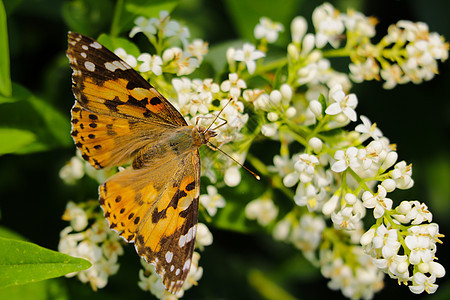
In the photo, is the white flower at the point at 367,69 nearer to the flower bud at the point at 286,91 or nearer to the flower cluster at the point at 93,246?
the flower bud at the point at 286,91

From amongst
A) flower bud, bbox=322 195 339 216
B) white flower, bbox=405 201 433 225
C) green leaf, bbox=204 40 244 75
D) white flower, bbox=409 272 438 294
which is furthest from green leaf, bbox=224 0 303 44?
→ white flower, bbox=409 272 438 294

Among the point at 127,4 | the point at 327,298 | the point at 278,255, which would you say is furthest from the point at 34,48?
the point at 327,298

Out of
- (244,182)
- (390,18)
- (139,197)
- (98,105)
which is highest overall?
(390,18)

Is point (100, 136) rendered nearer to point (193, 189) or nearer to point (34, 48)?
point (193, 189)

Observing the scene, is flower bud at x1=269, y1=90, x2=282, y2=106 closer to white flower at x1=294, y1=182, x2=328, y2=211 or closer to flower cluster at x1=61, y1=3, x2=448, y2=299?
flower cluster at x1=61, y1=3, x2=448, y2=299

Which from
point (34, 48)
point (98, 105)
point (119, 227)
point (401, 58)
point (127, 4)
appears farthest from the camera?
point (34, 48)

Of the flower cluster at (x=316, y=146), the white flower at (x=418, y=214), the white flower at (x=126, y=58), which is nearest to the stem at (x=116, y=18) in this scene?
the flower cluster at (x=316, y=146)
